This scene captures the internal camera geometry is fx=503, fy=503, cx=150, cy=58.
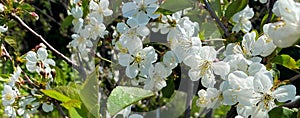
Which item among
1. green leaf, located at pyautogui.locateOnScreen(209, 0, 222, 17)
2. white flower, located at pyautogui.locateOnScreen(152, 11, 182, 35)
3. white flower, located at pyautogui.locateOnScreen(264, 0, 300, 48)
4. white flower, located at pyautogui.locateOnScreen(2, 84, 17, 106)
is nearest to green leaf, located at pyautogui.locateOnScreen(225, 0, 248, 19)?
green leaf, located at pyautogui.locateOnScreen(209, 0, 222, 17)

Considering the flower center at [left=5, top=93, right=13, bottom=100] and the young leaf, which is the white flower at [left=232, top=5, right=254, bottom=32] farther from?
the flower center at [left=5, top=93, right=13, bottom=100]

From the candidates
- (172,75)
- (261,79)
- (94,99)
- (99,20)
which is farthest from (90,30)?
(261,79)

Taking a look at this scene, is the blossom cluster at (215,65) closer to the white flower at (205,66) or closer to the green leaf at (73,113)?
the white flower at (205,66)

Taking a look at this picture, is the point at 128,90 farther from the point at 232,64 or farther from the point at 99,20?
the point at 99,20

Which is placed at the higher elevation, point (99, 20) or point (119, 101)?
point (99, 20)

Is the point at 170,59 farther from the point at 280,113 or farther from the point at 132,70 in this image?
the point at 280,113

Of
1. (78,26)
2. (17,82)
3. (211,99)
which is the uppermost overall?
(78,26)

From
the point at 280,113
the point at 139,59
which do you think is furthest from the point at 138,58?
the point at 280,113
